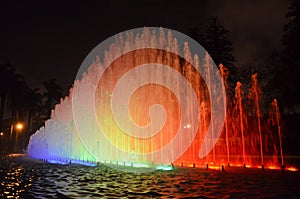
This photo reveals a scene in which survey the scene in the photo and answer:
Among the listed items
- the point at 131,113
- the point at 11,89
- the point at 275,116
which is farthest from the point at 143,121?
the point at 11,89

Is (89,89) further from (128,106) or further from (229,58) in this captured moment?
(229,58)

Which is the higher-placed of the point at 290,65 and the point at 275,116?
the point at 290,65

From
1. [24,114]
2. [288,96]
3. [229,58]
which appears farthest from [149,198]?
[24,114]

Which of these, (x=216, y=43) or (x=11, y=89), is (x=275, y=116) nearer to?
(x=216, y=43)

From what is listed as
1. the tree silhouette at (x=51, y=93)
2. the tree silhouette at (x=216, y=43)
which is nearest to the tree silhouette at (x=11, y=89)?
the tree silhouette at (x=51, y=93)

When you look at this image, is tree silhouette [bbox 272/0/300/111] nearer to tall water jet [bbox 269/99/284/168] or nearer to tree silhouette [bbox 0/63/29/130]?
tall water jet [bbox 269/99/284/168]

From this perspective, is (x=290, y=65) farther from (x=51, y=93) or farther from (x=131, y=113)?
(x=51, y=93)

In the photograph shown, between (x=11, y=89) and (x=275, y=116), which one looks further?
(x=11, y=89)

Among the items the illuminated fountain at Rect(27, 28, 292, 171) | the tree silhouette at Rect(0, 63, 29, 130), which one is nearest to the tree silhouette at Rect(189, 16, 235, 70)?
the illuminated fountain at Rect(27, 28, 292, 171)

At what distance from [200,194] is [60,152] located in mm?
25220

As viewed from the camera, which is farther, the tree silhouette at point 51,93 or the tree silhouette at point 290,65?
the tree silhouette at point 51,93

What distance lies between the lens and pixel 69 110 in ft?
96.3

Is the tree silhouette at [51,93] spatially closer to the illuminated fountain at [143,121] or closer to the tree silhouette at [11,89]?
the tree silhouette at [11,89]

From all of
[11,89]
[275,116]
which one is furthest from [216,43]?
[11,89]
